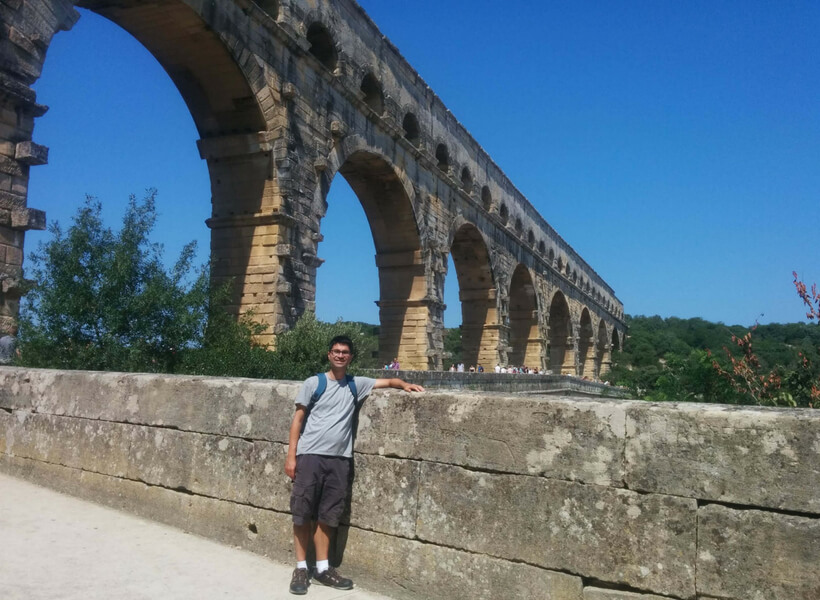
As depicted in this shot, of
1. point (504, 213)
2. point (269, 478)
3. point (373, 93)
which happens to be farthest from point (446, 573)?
point (504, 213)

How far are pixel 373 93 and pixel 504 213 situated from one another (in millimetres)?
11729

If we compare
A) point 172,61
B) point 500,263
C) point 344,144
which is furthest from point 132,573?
point 500,263

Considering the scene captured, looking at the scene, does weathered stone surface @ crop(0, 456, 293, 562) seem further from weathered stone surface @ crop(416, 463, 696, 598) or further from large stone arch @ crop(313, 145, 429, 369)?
large stone arch @ crop(313, 145, 429, 369)

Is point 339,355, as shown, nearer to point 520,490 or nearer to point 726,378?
point 520,490

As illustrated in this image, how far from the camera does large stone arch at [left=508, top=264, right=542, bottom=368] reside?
1145 inches

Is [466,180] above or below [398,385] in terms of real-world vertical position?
above

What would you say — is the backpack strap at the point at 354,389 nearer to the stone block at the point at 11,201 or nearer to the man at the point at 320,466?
the man at the point at 320,466

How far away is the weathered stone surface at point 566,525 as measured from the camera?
235 cm

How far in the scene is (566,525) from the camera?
100 inches

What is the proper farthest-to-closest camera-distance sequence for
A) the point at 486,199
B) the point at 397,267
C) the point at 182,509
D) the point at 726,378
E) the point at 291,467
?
the point at 486,199, the point at 397,267, the point at 726,378, the point at 182,509, the point at 291,467

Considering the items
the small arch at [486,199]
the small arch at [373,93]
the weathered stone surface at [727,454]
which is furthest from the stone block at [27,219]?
the small arch at [486,199]

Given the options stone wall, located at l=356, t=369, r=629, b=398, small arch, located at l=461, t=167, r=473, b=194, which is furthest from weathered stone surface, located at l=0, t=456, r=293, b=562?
small arch, located at l=461, t=167, r=473, b=194

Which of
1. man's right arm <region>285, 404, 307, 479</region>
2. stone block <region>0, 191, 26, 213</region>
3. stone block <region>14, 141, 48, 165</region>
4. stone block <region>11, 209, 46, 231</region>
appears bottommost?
man's right arm <region>285, 404, 307, 479</region>

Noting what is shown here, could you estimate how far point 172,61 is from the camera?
1077 cm
